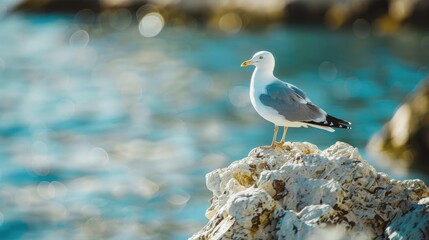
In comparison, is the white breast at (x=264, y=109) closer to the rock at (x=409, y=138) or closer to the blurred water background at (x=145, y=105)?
the blurred water background at (x=145, y=105)

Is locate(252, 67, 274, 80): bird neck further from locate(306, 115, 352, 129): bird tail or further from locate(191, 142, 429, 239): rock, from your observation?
locate(191, 142, 429, 239): rock

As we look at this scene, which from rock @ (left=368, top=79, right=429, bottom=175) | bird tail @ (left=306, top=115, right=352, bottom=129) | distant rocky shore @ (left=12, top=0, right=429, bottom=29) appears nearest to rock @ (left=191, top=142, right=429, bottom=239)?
bird tail @ (left=306, top=115, right=352, bottom=129)

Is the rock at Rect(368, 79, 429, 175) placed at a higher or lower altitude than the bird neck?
higher

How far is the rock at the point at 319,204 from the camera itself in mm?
7789

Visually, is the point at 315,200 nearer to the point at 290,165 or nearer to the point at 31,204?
the point at 290,165

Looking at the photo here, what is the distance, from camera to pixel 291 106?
1023 centimetres

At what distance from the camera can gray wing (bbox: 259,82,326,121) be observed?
10148 mm

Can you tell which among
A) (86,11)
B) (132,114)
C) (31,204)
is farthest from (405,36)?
(31,204)

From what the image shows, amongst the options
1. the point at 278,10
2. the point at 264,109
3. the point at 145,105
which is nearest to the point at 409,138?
the point at 145,105

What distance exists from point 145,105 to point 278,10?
1339cm

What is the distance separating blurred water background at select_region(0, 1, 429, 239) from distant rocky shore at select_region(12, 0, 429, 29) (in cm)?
59

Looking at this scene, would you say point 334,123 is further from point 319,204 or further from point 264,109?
point 319,204

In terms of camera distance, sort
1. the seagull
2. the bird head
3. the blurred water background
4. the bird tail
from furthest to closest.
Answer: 1. the blurred water background
2. the bird head
3. the seagull
4. the bird tail

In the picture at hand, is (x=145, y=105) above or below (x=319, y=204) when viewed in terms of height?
above
